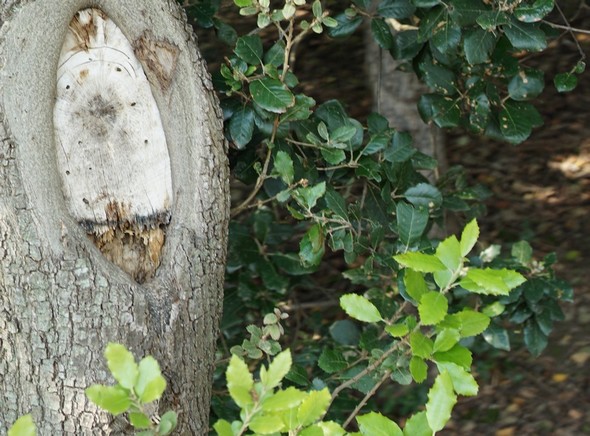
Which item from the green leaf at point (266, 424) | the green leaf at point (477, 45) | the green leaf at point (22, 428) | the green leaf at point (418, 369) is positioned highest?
the green leaf at point (477, 45)

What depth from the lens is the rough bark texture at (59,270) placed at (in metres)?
1.91

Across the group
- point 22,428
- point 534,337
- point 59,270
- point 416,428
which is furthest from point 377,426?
point 534,337

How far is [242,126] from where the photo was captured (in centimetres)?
238

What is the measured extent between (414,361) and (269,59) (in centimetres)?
102

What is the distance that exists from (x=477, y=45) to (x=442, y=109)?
30 centimetres

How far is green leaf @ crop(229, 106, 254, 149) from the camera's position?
2359 millimetres

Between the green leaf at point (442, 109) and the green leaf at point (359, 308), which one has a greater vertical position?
the green leaf at point (442, 109)

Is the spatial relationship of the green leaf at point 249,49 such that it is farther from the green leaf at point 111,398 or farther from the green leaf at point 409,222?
the green leaf at point 111,398

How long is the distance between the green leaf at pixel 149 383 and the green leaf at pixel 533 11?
64.1 inches

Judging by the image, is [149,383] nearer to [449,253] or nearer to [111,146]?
[449,253]

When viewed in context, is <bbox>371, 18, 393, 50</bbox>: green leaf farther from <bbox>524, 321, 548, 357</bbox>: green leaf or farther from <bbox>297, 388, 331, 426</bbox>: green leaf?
<bbox>297, 388, 331, 426</bbox>: green leaf

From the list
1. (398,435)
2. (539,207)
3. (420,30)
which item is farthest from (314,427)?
(539,207)

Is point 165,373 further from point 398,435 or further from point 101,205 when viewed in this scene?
point 398,435

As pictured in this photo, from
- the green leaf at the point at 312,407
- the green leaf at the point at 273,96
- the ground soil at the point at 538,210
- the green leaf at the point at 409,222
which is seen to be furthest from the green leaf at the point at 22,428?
the ground soil at the point at 538,210
